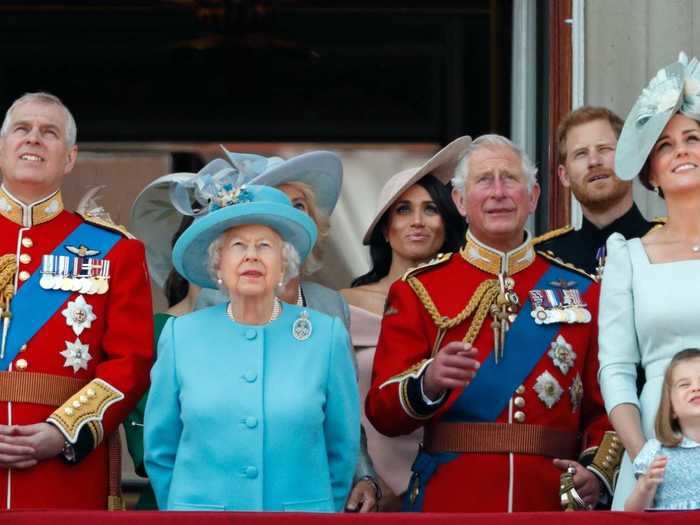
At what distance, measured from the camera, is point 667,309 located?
16.0 feet

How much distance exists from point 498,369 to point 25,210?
125cm

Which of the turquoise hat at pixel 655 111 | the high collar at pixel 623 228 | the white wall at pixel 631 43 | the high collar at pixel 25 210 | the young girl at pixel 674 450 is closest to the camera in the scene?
the young girl at pixel 674 450

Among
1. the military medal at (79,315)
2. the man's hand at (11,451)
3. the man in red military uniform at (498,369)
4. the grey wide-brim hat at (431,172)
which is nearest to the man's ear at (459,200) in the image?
the man in red military uniform at (498,369)

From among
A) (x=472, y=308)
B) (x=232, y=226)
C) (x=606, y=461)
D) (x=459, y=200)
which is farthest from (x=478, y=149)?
(x=606, y=461)

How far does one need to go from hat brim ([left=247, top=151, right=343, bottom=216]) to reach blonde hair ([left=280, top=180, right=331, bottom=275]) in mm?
21

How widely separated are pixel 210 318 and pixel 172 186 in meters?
0.94

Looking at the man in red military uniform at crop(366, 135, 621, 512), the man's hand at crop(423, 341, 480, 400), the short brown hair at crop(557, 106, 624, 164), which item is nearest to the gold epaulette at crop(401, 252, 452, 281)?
the man in red military uniform at crop(366, 135, 621, 512)

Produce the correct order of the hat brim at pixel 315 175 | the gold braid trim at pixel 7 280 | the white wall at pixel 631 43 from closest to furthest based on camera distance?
the gold braid trim at pixel 7 280, the hat brim at pixel 315 175, the white wall at pixel 631 43

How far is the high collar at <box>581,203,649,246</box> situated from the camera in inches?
234

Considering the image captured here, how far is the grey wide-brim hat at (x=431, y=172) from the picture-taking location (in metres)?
5.98

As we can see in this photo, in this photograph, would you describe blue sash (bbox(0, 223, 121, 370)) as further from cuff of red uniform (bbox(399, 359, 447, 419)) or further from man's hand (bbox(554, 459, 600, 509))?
man's hand (bbox(554, 459, 600, 509))

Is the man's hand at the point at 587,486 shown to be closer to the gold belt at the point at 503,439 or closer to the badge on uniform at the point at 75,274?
the gold belt at the point at 503,439

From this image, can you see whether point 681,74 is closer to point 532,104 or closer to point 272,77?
point 532,104

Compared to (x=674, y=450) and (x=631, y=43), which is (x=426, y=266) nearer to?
(x=674, y=450)
